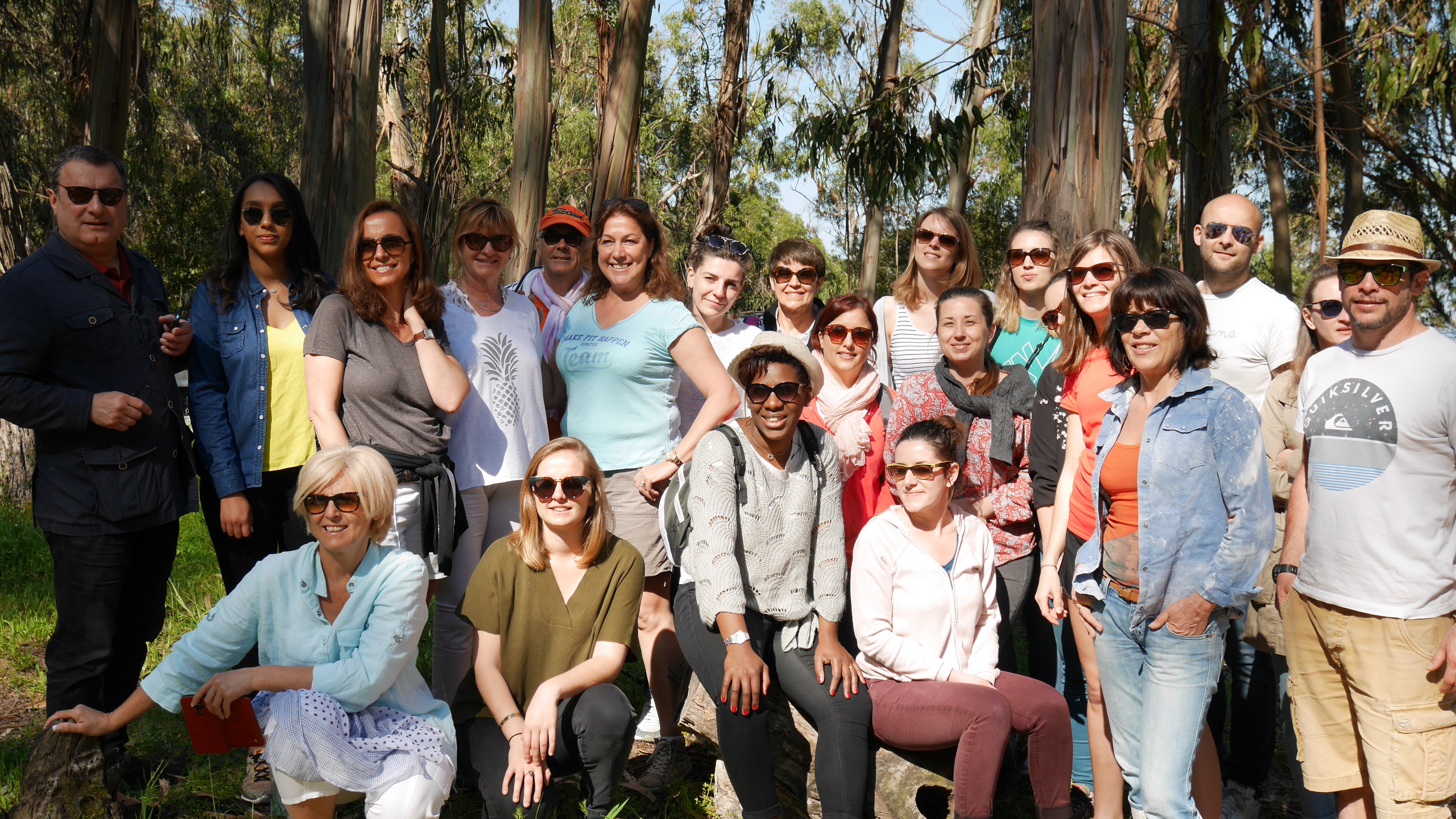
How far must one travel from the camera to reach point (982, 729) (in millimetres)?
3029

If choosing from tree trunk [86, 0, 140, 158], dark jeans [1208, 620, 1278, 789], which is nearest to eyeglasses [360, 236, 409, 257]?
dark jeans [1208, 620, 1278, 789]

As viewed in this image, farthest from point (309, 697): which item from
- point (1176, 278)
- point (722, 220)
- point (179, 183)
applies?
point (179, 183)

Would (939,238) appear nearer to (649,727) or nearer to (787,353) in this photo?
(787,353)

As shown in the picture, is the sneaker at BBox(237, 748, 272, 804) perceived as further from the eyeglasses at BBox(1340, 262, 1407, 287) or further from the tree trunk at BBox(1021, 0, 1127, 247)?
the tree trunk at BBox(1021, 0, 1127, 247)

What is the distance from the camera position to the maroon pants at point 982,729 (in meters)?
3.02

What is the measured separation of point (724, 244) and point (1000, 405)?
135 centimetres

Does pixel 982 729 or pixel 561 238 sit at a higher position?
pixel 561 238

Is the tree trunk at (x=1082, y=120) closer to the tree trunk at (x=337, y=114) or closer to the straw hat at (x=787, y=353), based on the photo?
the straw hat at (x=787, y=353)

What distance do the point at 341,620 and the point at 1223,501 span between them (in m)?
2.43

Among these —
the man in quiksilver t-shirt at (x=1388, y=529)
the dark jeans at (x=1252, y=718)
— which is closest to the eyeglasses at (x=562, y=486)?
the man in quiksilver t-shirt at (x=1388, y=529)

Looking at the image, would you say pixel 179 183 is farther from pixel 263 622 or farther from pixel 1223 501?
pixel 1223 501

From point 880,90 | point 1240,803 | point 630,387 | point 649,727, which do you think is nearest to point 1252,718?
point 1240,803

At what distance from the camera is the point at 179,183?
18203 mm

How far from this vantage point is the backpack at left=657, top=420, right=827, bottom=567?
3.37 metres
